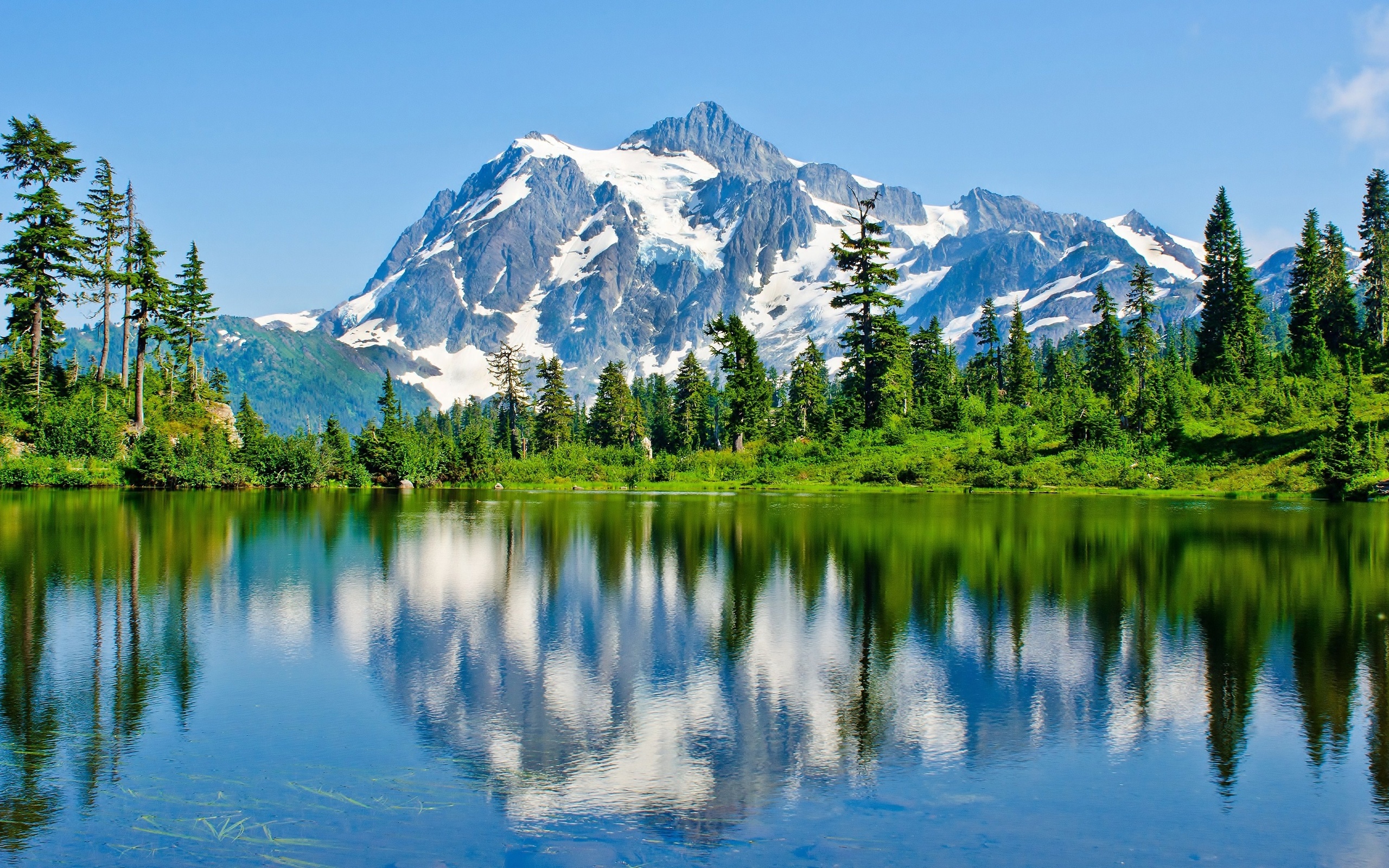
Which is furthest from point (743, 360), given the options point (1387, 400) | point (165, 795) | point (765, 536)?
point (165, 795)

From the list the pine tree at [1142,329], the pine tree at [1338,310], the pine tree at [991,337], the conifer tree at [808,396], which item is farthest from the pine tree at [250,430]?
the pine tree at [1338,310]

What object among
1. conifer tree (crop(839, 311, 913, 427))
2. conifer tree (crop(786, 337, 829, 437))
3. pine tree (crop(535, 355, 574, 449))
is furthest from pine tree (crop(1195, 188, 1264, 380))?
pine tree (crop(535, 355, 574, 449))

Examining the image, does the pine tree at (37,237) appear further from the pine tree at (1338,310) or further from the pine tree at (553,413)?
the pine tree at (1338,310)

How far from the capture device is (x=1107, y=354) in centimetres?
8794

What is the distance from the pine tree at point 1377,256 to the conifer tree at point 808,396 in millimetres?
48302

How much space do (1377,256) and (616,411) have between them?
262ft

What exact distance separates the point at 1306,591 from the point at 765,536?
18.2 m

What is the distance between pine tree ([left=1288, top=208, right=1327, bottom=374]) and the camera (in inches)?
3041

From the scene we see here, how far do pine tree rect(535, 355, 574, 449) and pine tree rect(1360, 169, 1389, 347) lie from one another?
83.4 metres

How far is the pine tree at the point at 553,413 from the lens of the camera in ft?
378

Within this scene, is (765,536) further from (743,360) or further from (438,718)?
(743,360)

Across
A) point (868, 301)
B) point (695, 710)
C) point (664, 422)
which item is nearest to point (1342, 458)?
point (868, 301)

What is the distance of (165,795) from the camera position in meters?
10.5

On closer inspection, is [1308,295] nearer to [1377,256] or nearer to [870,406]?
[1377,256]
